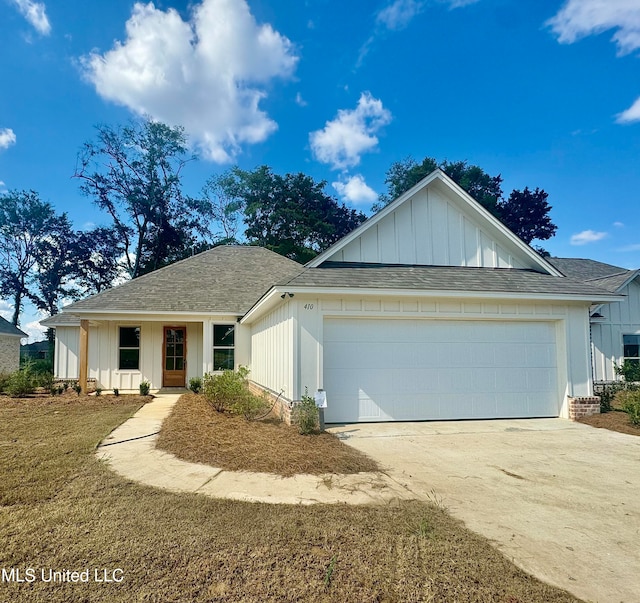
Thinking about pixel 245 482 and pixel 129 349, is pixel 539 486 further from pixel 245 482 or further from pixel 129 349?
pixel 129 349

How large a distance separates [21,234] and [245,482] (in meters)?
38.5

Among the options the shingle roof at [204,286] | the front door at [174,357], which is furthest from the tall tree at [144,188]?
the front door at [174,357]

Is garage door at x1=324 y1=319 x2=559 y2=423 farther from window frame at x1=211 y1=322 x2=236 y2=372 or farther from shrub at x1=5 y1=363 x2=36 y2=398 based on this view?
shrub at x1=5 y1=363 x2=36 y2=398

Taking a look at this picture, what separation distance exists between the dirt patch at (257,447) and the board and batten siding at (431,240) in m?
4.44

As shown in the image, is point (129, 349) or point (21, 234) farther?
point (21, 234)

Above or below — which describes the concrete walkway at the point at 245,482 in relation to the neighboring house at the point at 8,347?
below

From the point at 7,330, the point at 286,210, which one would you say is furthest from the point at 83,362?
the point at 286,210

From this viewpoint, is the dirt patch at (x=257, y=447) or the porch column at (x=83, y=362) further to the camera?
the porch column at (x=83, y=362)

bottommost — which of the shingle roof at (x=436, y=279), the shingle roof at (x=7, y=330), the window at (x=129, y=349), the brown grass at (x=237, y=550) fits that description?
the brown grass at (x=237, y=550)

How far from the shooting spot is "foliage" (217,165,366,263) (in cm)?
3328

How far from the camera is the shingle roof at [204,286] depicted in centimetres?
1362

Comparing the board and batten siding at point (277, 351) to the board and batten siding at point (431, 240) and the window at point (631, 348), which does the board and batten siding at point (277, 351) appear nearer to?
the board and batten siding at point (431, 240)

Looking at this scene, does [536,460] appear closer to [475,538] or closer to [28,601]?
[475,538]

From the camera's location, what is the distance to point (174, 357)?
15227 millimetres
